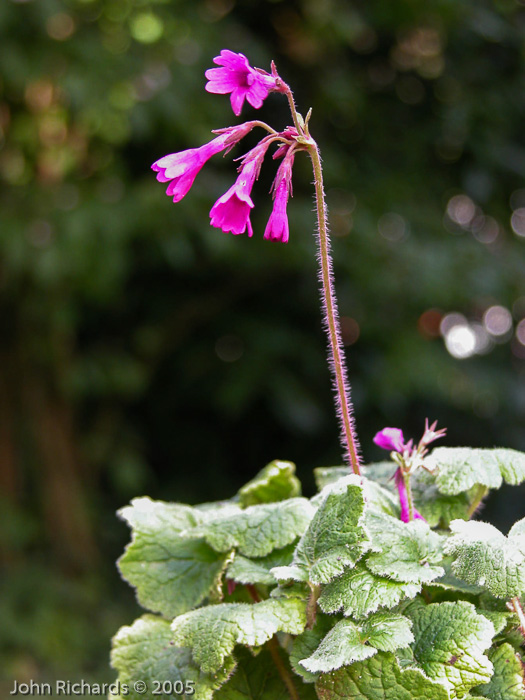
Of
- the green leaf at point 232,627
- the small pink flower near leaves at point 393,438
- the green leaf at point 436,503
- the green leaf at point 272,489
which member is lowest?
the green leaf at point 232,627

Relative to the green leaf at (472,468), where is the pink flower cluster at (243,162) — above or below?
above

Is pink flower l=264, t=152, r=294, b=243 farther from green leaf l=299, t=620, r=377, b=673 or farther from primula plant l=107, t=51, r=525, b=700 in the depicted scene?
green leaf l=299, t=620, r=377, b=673

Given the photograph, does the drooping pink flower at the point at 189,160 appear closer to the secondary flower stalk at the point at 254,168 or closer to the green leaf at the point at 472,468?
the secondary flower stalk at the point at 254,168

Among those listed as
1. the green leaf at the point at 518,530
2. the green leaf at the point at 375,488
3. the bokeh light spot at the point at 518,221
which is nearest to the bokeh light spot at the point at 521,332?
the bokeh light spot at the point at 518,221

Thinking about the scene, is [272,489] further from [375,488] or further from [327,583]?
[327,583]

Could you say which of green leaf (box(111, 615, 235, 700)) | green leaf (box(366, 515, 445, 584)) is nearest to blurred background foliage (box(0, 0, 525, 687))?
green leaf (box(111, 615, 235, 700))

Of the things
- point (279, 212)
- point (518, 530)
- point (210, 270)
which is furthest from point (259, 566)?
point (210, 270)

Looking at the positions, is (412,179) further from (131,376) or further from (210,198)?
(131,376)
